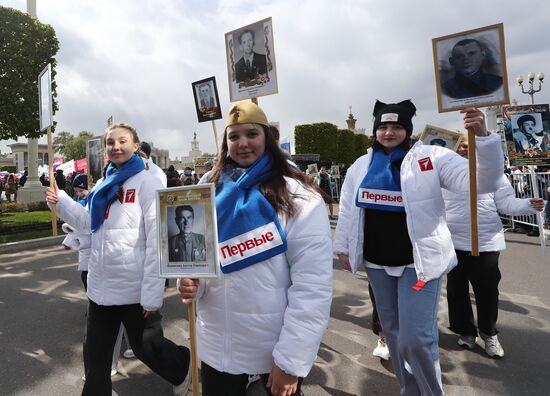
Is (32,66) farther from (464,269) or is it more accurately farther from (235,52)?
(464,269)

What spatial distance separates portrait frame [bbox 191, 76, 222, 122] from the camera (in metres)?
4.84

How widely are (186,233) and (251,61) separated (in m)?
3.16

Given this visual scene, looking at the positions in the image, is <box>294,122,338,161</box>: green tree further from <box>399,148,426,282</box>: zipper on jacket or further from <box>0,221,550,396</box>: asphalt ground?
<box>399,148,426,282</box>: zipper on jacket

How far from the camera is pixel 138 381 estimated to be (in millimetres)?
3184

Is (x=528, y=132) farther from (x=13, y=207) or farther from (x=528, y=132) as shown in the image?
(x=13, y=207)

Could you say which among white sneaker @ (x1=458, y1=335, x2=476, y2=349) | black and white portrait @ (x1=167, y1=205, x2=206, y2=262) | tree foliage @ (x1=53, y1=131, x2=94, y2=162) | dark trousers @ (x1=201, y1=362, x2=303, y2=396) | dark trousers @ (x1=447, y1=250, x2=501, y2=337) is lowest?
white sneaker @ (x1=458, y1=335, x2=476, y2=349)

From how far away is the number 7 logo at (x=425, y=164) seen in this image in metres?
2.43

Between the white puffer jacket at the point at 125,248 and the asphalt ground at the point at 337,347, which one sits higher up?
the white puffer jacket at the point at 125,248

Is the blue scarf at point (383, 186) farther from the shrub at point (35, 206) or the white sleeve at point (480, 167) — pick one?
the shrub at point (35, 206)

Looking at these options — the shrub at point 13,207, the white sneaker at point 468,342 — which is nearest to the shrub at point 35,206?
the shrub at point 13,207

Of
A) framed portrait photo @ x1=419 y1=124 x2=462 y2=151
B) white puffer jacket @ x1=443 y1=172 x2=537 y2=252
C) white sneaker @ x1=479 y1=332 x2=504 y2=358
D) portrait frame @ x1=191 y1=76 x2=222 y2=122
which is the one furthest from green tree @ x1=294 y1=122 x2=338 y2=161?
white sneaker @ x1=479 y1=332 x2=504 y2=358

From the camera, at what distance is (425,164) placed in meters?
2.44

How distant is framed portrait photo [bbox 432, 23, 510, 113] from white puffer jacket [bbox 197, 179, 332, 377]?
4.05ft

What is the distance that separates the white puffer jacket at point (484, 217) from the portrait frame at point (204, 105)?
2.73 metres
